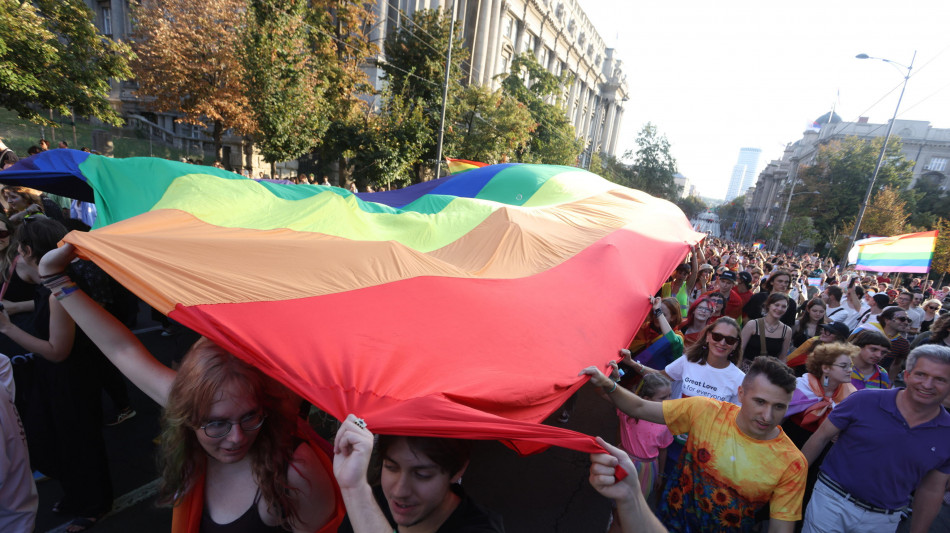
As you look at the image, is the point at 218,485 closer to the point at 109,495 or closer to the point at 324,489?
the point at 324,489

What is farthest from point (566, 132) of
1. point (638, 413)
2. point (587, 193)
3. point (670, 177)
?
point (638, 413)

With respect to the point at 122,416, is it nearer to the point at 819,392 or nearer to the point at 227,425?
the point at 227,425

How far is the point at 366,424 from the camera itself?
1.49 meters

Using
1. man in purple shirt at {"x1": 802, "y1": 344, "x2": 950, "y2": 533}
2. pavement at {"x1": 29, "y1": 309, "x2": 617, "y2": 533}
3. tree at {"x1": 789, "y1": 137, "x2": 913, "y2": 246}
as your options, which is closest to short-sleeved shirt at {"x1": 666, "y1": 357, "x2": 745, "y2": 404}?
man in purple shirt at {"x1": 802, "y1": 344, "x2": 950, "y2": 533}

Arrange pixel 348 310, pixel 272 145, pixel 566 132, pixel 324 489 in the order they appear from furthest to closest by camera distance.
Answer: pixel 566 132 → pixel 272 145 → pixel 348 310 → pixel 324 489

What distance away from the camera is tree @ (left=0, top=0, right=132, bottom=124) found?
10367 millimetres

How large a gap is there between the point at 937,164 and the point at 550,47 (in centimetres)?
4910

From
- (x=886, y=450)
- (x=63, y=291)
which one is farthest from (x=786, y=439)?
(x=63, y=291)

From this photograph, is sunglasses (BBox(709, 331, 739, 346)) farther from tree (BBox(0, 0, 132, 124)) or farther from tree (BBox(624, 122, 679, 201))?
tree (BBox(624, 122, 679, 201))

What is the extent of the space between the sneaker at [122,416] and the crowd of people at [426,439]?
0.07ft

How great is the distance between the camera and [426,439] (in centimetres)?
153

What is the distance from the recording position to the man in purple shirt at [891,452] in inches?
95.8

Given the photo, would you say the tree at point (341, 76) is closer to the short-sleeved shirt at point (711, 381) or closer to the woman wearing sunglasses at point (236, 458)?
the short-sleeved shirt at point (711, 381)

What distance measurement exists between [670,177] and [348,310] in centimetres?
4612
